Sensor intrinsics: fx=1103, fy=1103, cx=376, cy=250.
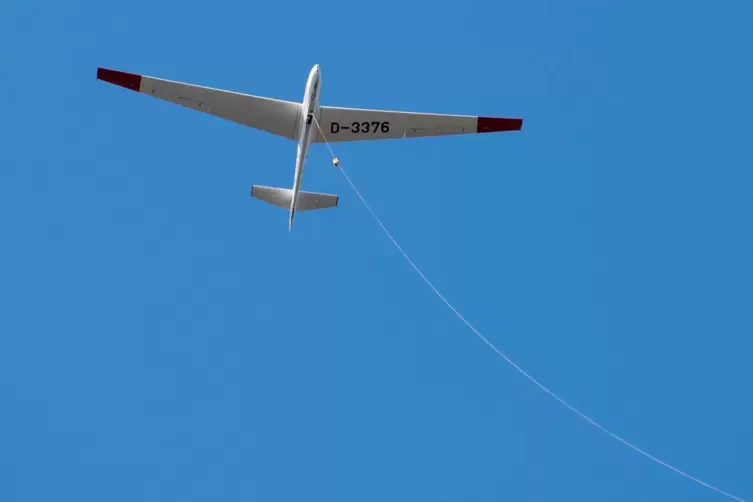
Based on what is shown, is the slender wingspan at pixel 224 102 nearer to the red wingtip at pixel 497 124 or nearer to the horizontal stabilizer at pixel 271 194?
the horizontal stabilizer at pixel 271 194

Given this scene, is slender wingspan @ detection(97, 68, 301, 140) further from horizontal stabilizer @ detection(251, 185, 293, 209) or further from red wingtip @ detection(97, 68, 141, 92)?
horizontal stabilizer @ detection(251, 185, 293, 209)

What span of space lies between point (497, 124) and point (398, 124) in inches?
135

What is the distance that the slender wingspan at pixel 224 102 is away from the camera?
120 ft

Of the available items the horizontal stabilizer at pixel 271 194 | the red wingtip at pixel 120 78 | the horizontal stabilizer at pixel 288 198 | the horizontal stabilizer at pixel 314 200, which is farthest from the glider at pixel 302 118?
the horizontal stabilizer at pixel 271 194

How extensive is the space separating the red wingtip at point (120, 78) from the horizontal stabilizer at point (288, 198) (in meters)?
5.76

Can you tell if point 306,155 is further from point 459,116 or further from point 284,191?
point 459,116

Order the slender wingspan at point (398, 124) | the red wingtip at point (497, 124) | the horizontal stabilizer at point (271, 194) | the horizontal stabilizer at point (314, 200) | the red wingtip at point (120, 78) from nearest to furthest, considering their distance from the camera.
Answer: the red wingtip at point (120, 78) < the slender wingspan at point (398, 124) < the red wingtip at point (497, 124) < the horizontal stabilizer at point (314, 200) < the horizontal stabilizer at point (271, 194)

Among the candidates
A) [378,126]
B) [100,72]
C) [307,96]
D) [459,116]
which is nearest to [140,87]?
[100,72]

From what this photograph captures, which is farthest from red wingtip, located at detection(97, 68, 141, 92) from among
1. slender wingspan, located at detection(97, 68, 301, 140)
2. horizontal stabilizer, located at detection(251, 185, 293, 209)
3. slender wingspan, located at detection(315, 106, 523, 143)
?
slender wingspan, located at detection(315, 106, 523, 143)

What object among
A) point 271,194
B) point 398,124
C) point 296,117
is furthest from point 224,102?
point 398,124

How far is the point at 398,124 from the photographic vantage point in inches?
1495

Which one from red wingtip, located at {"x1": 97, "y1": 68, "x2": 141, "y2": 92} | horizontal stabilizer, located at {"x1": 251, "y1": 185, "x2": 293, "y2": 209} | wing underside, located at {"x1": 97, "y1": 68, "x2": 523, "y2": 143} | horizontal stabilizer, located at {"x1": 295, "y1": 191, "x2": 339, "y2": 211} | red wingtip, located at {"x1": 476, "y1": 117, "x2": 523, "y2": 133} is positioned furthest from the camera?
horizontal stabilizer, located at {"x1": 251, "y1": 185, "x2": 293, "y2": 209}

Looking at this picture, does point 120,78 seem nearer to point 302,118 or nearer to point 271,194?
point 302,118

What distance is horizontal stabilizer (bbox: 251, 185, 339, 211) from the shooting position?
39.3 m
